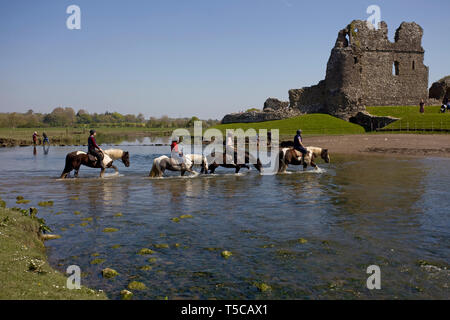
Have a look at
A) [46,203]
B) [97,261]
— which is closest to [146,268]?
[97,261]

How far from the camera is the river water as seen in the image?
6965 millimetres

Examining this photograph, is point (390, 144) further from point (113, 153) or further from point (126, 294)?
point (126, 294)

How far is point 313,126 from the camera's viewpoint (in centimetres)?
4919

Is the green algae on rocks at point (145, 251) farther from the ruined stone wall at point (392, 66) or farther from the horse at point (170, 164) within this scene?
the ruined stone wall at point (392, 66)

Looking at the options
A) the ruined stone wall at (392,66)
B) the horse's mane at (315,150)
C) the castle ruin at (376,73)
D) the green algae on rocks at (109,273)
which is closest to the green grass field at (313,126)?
the castle ruin at (376,73)

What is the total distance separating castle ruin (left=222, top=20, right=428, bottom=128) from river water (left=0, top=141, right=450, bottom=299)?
134 feet

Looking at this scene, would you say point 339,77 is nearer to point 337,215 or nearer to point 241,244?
point 337,215

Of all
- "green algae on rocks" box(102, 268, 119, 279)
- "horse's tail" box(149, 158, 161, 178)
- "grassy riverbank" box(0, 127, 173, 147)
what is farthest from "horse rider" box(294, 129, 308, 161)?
"grassy riverbank" box(0, 127, 173, 147)

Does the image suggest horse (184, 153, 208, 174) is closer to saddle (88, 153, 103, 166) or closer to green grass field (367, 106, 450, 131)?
saddle (88, 153, 103, 166)

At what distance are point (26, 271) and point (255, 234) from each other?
5.43m

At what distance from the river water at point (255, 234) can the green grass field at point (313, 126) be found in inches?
1121

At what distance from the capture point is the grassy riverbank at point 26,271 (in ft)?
18.3

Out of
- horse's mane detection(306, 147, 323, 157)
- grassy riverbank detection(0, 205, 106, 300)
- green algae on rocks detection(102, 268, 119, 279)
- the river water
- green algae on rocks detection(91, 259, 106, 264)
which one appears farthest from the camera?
horse's mane detection(306, 147, 323, 157)
